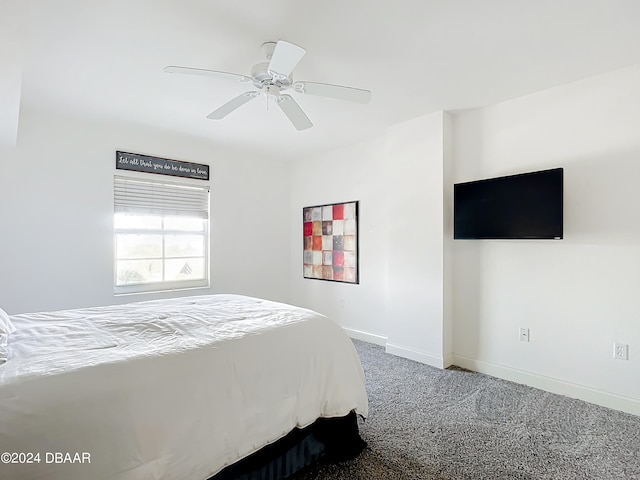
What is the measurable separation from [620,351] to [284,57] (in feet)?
9.92

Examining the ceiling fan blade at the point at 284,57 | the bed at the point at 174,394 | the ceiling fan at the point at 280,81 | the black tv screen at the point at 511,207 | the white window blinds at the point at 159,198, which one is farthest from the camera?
the white window blinds at the point at 159,198

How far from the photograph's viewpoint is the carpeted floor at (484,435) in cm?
177

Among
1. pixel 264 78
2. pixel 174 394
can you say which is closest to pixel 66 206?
pixel 264 78

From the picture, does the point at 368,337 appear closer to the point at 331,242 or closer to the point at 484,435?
the point at 331,242

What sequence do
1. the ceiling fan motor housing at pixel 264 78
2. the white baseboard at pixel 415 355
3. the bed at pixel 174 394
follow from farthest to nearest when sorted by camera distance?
1. the white baseboard at pixel 415 355
2. the ceiling fan motor housing at pixel 264 78
3. the bed at pixel 174 394

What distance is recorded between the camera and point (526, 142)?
2885 mm

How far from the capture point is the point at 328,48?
2.12 meters

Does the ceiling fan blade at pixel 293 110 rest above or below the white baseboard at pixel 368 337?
above

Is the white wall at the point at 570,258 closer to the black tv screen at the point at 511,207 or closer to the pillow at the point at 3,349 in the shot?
the black tv screen at the point at 511,207

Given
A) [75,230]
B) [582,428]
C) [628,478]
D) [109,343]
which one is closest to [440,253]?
[582,428]

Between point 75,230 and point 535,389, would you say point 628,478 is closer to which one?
point 535,389

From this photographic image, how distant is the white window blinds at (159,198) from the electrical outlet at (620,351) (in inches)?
163

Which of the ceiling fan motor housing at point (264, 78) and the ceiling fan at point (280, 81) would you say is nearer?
the ceiling fan at point (280, 81)

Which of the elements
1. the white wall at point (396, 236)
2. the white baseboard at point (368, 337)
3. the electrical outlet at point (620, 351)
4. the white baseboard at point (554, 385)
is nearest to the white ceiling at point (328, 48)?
the white wall at point (396, 236)
